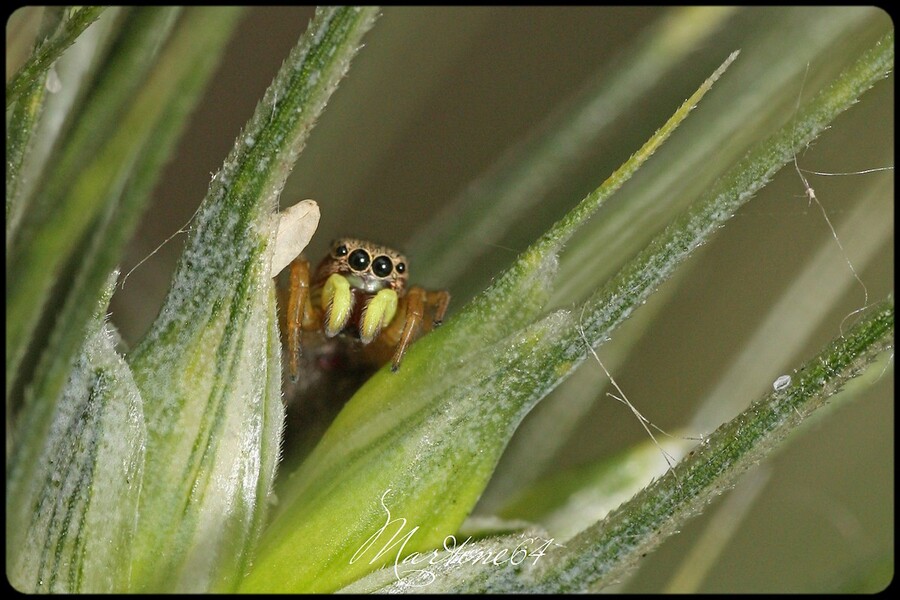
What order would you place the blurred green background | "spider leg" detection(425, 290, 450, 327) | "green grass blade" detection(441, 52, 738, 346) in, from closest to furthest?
"green grass blade" detection(441, 52, 738, 346), "spider leg" detection(425, 290, 450, 327), the blurred green background

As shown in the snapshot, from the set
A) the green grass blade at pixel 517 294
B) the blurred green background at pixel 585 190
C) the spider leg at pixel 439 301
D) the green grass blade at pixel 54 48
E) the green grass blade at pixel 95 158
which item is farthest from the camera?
the blurred green background at pixel 585 190

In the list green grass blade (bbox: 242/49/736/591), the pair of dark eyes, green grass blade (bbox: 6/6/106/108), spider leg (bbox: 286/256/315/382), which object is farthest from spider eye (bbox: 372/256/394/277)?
green grass blade (bbox: 6/6/106/108)

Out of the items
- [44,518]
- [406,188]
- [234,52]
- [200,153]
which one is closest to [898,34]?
[44,518]

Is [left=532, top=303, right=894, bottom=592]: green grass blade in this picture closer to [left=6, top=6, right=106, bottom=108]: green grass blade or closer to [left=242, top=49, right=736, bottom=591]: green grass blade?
[left=242, top=49, right=736, bottom=591]: green grass blade

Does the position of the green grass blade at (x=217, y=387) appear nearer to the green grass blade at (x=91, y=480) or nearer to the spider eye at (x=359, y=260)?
the green grass blade at (x=91, y=480)

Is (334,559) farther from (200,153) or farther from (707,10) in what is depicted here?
(200,153)

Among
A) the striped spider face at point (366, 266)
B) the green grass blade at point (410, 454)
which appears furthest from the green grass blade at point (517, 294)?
the striped spider face at point (366, 266)
